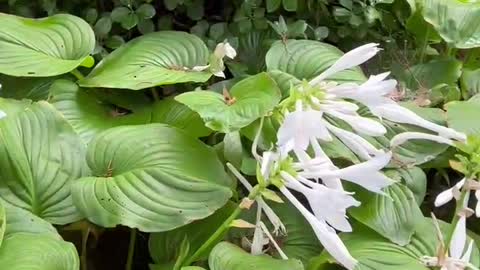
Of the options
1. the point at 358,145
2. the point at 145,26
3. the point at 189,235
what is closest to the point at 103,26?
the point at 145,26

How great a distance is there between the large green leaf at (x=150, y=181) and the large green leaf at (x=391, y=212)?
20cm

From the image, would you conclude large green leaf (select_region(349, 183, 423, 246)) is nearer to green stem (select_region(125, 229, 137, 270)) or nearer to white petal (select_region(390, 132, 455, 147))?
white petal (select_region(390, 132, 455, 147))

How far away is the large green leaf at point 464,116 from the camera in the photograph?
47.9 inches

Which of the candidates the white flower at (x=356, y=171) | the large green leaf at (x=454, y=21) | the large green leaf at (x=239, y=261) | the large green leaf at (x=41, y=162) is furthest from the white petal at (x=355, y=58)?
the large green leaf at (x=454, y=21)

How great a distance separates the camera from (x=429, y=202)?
1.39 meters

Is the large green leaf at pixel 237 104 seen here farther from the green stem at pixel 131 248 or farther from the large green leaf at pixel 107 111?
the green stem at pixel 131 248

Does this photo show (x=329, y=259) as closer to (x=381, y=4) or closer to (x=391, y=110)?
(x=391, y=110)

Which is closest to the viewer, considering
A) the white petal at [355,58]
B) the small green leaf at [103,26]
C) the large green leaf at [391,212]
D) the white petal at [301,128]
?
the white petal at [301,128]

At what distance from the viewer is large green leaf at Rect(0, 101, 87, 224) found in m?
1.07

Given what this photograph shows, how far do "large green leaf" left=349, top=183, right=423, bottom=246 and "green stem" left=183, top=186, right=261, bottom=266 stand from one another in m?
0.19

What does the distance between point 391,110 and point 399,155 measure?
→ 19 cm

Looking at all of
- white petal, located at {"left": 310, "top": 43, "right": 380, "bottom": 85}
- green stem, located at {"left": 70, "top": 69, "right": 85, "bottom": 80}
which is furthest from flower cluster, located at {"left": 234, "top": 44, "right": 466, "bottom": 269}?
green stem, located at {"left": 70, "top": 69, "right": 85, "bottom": 80}

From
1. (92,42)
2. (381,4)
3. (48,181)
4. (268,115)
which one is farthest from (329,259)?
(381,4)

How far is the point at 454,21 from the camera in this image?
143cm
